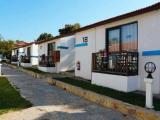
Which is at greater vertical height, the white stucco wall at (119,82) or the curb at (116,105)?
the white stucco wall at (119,82)

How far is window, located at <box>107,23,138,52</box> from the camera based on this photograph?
12259 mm

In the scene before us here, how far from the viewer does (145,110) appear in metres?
7.79

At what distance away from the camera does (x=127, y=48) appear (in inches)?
506

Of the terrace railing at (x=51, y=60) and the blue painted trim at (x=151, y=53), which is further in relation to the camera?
the terrace railing at (x=51, y=60)

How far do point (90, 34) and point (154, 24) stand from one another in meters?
6.26

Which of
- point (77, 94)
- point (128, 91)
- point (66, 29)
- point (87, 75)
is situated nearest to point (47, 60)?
point (87, 75)

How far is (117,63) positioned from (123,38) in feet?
5.75

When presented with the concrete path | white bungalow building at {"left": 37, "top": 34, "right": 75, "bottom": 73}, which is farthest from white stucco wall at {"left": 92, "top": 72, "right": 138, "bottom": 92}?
white bungalow building at {"left": 37, "top": 34, "right": 75, "bottom": 73}

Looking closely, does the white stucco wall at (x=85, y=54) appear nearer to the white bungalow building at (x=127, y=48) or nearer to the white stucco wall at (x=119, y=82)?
the white bungalow building at (x=127, y=48)

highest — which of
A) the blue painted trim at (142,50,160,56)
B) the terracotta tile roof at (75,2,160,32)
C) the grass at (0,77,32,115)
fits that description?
the terracotta tile roof at (75,2,160,32)

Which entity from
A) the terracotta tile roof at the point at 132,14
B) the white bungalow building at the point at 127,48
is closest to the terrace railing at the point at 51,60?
the white bungalow building at the point at 127,48

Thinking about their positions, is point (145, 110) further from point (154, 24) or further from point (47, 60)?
point (47, 60)

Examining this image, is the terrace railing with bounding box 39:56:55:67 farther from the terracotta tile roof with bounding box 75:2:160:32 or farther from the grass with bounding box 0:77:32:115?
the grass with bounding box 0:77:32:115

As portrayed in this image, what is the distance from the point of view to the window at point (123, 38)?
12259 millimetres
